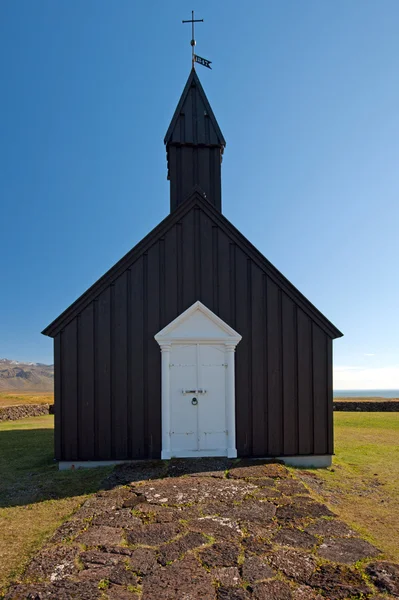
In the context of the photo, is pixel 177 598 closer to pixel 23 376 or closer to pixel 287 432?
pixel 287 432

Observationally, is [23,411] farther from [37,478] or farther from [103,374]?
[103,374]

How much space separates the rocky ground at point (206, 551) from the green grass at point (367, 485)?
1.55 ft

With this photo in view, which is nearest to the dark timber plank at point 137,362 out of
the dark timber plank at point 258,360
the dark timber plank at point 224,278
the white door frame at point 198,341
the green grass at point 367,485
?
the white door frame at point 198,341

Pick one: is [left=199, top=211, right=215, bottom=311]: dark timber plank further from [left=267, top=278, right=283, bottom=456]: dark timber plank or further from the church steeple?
the church steeple

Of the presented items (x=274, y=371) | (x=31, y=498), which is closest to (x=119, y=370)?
(x=31, y=498)

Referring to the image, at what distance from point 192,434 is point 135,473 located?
1.76 metres

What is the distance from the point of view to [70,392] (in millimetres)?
9578

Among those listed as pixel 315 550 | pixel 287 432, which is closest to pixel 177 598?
pixel 315 550

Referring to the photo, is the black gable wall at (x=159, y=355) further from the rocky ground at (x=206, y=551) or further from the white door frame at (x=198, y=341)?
the rocky ground at (x=206, y=551)

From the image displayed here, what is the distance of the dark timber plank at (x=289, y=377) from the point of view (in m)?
9.90

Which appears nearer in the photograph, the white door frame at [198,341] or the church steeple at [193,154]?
the white door frame at [198,341]

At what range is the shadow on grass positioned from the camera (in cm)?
750

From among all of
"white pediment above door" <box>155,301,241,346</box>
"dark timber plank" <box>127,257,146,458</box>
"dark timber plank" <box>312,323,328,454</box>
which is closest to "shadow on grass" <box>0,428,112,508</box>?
"dark timber plank" <box>127,257,146,458</box>

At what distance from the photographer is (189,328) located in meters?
9.85
